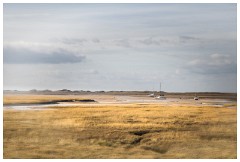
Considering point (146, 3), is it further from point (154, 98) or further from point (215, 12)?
point (154, 98)

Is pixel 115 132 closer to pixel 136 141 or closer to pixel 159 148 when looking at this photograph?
pixel 136 141

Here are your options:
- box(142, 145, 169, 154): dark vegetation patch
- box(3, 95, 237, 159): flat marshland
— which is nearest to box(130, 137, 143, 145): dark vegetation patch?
box(3, 95, 237, 159): flat marshland

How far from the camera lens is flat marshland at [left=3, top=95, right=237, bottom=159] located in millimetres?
6547

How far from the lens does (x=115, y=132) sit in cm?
661

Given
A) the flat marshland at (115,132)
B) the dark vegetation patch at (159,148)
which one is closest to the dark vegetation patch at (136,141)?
the flat marshland at (115,132)

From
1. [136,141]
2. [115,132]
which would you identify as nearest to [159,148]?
[136,141]

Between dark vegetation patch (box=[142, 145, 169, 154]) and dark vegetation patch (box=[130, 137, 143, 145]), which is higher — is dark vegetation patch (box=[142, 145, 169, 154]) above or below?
below

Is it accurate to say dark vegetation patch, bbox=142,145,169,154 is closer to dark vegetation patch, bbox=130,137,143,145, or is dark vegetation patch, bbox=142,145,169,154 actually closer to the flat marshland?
the flat marshland

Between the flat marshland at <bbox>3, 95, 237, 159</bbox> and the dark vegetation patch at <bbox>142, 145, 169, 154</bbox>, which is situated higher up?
the flat marshland at <bbox>3, 95, 237, 159</bbox>

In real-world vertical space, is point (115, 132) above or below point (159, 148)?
above

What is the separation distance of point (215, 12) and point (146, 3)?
4.12 feet

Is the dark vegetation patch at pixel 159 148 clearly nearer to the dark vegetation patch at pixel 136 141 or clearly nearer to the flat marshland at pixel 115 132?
the flat marshland at pixel 115 132

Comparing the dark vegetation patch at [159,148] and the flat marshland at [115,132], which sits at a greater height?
the flat marshland at [115,132]

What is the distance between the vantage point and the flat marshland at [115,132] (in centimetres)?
655
